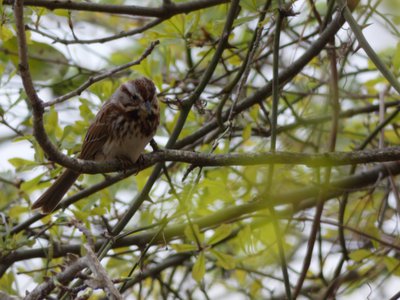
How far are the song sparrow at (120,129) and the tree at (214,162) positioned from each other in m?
0.09

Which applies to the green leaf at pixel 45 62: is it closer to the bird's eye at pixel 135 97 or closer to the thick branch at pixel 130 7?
the bird's eye at pixel 135 97

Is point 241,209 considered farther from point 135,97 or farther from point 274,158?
point 274,158

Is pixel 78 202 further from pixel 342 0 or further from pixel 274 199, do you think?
pixel 342 0

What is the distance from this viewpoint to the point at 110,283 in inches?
87.4

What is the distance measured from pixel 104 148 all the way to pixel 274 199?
92 centimetres

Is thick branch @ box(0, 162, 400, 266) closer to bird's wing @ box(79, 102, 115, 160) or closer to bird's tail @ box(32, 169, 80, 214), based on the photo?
bird's tail @ box(32, 169, 80, 214)

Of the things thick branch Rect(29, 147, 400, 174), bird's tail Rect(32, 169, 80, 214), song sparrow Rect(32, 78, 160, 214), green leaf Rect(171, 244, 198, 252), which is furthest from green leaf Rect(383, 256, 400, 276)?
bird's tail Rect(32, 169, 80, 214)

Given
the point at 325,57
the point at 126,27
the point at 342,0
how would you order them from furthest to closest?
the point at 126,27
the point at 325,57
the point at 342,0

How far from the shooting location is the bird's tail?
3943 millimetres

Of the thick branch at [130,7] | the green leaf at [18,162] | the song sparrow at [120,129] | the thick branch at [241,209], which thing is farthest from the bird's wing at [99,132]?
the thick branch at [130,7]

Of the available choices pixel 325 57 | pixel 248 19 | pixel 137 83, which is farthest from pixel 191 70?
pixel 248 19

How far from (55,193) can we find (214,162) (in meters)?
1.42

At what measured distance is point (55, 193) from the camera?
399cm

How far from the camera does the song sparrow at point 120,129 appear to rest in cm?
381
